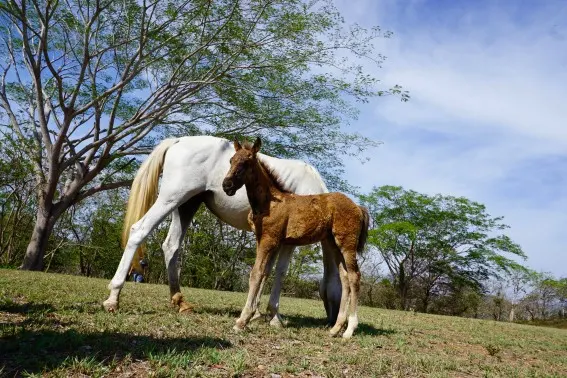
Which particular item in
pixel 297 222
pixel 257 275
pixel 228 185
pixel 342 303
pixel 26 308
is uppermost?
pixel 228 185

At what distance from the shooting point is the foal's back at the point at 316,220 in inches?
231

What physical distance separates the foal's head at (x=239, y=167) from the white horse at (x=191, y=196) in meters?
0.55

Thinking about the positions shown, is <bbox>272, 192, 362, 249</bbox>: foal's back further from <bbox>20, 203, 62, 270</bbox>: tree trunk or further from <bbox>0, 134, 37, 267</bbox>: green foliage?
<bbox>0, 134, 37, 267</bbox>: green foliage

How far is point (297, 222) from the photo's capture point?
5.87 meters

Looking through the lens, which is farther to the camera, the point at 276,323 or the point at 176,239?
the point at 176,239

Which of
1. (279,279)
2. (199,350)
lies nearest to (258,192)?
(279,279)

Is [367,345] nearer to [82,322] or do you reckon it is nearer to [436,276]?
[82,322]

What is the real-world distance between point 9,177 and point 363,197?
93.4 feet

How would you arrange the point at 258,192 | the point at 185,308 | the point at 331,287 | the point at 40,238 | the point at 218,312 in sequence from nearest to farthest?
the point at 258,192 → the point at 331,287 → the point at 185,308 → the point at 218,312 → the point at 40,238

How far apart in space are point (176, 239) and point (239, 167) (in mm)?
2332

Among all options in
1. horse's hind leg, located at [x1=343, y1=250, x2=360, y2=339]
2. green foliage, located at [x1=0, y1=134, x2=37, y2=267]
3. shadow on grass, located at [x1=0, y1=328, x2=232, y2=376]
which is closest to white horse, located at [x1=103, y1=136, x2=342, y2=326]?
horse's hind leg, located at [x1=343, y1=250, x2=360, y2=339]

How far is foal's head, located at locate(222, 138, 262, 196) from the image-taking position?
557cm

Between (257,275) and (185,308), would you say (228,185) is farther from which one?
(185,308)

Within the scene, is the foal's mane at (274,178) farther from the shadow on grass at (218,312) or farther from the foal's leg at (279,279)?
the shadow on grass at (218,312)
